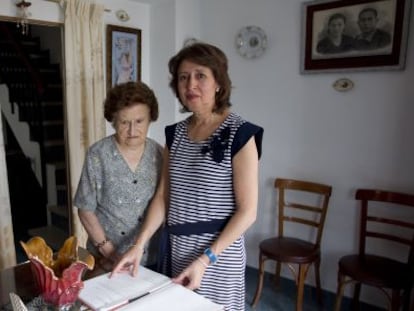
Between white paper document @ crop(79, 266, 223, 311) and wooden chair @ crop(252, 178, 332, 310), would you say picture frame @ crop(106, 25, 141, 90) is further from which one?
white paper document @ crop(79, 266, 223, 311)

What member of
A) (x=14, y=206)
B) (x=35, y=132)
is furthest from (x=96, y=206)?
(x=14, y=206)

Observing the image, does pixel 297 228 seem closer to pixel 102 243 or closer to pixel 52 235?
pixel 102 243

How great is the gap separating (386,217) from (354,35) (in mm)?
1260

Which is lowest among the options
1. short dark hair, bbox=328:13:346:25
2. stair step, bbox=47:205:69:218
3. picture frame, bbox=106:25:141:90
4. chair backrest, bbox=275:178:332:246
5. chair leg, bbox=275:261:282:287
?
chair leg, bbox=275:261:282:287

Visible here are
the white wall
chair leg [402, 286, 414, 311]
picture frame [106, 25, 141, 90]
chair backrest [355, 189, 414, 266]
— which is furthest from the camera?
picture frame [106, 25, 141, 90]

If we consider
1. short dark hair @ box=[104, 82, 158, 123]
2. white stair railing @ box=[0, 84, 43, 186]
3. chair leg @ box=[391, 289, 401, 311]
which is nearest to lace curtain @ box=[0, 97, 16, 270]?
white stair railing @ box=[0, 84, 43, 186]

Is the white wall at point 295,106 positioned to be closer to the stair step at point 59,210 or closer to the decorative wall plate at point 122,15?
the decorative wall plate at point 122,15

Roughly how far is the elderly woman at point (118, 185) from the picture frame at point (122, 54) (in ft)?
5.93

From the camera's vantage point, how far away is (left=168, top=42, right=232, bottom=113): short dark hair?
1.14 m

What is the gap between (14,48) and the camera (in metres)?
3.89

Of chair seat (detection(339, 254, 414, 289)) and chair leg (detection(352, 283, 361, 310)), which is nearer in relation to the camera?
chair seat (detection(339, 254, 414, 289))

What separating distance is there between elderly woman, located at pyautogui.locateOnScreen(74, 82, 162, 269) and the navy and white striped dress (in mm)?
136

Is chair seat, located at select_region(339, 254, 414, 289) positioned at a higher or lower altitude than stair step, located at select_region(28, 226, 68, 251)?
higher

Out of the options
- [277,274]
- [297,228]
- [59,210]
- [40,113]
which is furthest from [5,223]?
[297,228]
